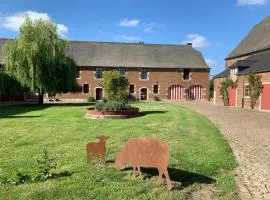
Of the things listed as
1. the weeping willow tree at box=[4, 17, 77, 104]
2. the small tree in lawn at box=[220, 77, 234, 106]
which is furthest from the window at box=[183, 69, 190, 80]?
the weeping willow tree at box=[4, 17, 77, 104]

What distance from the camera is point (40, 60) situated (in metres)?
27.1

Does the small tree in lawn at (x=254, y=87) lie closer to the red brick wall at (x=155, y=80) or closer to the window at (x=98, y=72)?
the red brick wall at (x=155, y=80)

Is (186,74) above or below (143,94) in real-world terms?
above

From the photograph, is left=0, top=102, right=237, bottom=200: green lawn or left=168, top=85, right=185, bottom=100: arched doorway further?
left=168, top=85, right=185, bottom=100: arched doorway

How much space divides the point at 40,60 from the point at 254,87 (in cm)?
1616

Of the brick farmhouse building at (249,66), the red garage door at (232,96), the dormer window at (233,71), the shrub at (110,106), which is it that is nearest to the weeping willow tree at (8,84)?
the shrub at (110,106)

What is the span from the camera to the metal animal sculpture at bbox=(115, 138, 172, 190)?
19.2 ft

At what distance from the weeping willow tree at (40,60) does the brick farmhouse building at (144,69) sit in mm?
15762

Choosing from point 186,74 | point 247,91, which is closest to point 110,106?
point 247,91

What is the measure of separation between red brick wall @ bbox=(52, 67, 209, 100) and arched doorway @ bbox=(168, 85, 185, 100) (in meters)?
0.48

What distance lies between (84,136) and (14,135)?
2.28 m

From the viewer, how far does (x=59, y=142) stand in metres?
9.95

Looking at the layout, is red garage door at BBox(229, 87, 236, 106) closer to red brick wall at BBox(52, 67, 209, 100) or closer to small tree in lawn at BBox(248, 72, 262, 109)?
small tree in lawn at BBox(248, 72, 262, 109)

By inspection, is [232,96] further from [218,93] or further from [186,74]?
[186,74]
